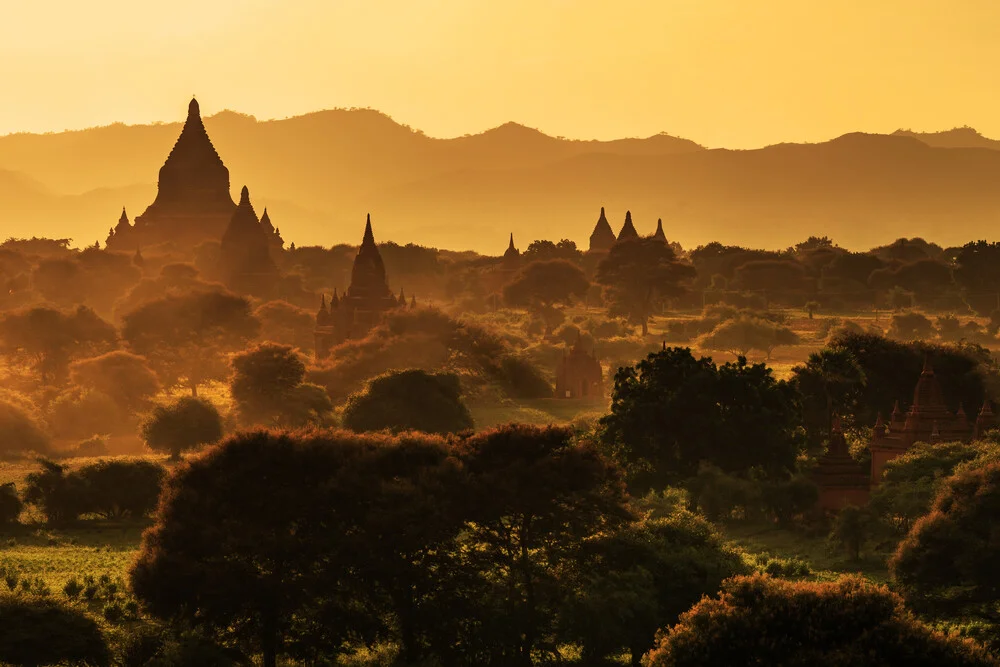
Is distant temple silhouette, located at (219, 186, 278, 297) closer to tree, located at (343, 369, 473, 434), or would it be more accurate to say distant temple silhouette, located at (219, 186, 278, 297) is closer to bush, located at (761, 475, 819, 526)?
tree, located at (343, 369, 473, 434)

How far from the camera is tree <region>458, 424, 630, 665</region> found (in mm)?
34031

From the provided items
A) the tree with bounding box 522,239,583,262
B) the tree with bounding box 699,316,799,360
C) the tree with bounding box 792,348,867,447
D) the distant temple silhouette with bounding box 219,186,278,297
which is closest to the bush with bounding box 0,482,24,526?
the tree with bounding box 792,348,867,447

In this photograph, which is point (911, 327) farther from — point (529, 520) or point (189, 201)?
point (529, 520)

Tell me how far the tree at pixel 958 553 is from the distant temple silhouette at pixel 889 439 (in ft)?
37.6

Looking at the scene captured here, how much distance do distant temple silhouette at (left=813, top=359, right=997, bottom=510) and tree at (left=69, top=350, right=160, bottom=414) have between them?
3706cm

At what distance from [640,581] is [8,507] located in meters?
26.1

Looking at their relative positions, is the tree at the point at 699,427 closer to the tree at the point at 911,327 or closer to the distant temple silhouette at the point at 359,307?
the distant temple silhouette at the point at 359,307

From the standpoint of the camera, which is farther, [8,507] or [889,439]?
[8,507]

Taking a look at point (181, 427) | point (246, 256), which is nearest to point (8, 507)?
point (181, 427)

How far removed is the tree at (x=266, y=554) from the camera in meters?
34.3

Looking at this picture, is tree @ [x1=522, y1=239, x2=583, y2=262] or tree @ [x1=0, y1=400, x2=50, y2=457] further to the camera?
tree @ [x1=522, y1=239, x2=583, y2=262]

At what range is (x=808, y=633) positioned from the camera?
26.9 metres

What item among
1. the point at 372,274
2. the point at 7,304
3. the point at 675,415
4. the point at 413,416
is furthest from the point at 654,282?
the point at 675,415

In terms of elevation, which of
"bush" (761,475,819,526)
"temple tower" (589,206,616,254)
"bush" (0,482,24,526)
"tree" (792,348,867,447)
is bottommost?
"bush" (0,482,24,526)
